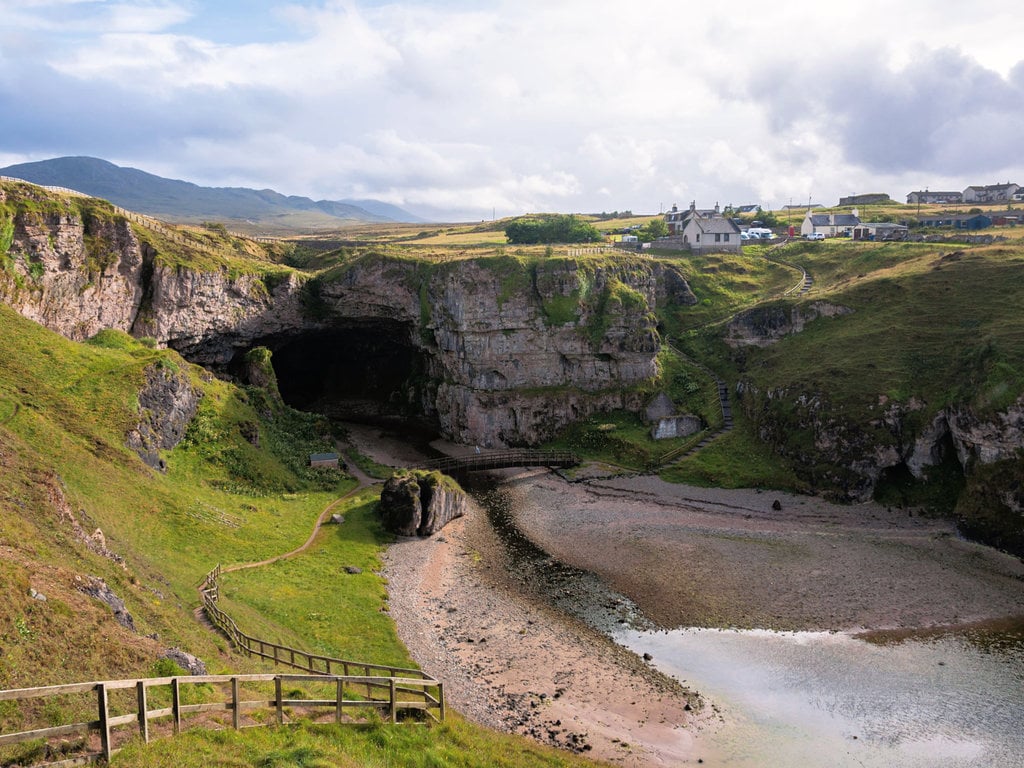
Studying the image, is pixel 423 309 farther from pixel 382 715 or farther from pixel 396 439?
pixel 382 715

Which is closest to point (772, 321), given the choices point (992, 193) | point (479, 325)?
point (479, 325)

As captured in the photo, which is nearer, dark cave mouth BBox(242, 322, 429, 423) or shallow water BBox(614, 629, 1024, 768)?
shallow water BBox(614, 629, 1024, 768)

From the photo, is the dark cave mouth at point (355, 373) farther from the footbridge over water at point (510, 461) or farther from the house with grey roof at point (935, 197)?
the house with grey roof at point (935, 197)

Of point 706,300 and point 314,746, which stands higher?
point 706,300

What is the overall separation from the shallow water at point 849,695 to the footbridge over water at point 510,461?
30446 millimetres

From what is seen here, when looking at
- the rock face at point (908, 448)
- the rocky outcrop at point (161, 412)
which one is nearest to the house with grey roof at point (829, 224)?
the rock face at point (908, 448)

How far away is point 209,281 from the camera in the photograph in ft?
211

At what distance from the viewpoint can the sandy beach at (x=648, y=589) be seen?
2962 centimetres

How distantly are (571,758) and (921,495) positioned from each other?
4112cm

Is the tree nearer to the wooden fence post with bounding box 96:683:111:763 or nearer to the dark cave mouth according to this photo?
the dark cave mouth

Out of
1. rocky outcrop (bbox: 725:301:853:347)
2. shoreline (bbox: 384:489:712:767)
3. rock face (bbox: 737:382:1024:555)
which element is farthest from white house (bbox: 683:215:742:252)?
shoreline (bbox: 384:489:712:767)

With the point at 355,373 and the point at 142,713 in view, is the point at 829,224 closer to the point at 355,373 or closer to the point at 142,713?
the point at 355,373

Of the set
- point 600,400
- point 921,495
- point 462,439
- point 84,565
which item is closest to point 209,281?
point 462,439

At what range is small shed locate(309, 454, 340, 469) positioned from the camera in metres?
57.2
